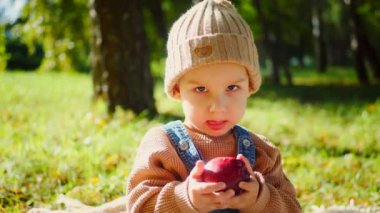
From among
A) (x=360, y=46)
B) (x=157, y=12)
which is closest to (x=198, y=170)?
(x=157, y=12)

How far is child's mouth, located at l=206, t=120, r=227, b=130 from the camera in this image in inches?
87.8

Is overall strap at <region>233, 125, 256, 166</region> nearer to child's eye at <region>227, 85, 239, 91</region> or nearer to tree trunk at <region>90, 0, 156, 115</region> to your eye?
child's eye at <region>227, 85, 239, 91</region>

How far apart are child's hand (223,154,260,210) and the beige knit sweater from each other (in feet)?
0.16

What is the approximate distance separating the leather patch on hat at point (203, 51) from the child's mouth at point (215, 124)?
0.30 meters

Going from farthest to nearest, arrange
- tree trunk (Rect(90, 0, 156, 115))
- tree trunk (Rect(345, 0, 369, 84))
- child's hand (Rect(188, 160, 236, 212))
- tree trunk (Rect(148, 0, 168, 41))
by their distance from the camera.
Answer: tree trunk (Rect(148, 0, 168, 41)) → tree trunk (Rect(345, 0, 369, 84)) → tree trunk (Rect(90, 0, 156, 115)) → child's hand (Rect(188, 160, 236, 212))

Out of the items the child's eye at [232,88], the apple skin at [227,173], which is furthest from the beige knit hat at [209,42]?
the apple skin at [227,173]

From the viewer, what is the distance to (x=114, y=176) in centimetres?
357

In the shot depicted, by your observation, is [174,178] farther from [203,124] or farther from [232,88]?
[232,88]

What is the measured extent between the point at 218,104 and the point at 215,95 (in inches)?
1.9

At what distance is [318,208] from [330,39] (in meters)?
41.3

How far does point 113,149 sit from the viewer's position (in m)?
4.36

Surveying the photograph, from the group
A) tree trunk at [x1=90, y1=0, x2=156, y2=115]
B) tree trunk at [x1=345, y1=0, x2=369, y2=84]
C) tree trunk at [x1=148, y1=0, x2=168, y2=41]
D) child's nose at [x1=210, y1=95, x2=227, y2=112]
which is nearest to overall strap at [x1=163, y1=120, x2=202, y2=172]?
child's nose at [x1=210, y1=95, x2=227, y2=112]

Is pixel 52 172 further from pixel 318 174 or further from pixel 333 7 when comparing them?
pixel 333 7

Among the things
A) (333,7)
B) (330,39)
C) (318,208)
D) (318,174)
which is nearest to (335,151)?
(318,174)
